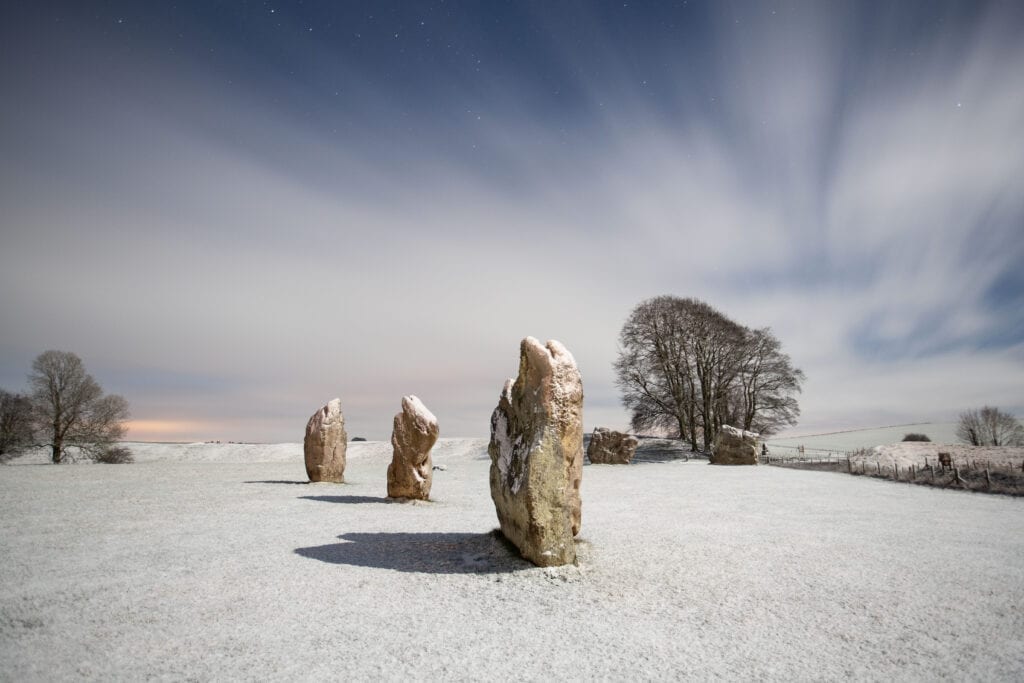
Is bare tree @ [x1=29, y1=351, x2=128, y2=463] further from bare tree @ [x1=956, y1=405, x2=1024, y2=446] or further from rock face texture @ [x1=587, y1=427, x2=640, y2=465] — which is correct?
bare tree @ [x1=956, y1=405, x2=1024, y2=446]

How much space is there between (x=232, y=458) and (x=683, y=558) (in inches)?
1137

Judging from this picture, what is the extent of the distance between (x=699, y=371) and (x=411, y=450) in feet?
65.2

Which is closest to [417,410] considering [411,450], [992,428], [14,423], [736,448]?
[411,450]

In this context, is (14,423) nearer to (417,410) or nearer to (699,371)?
(417,410)

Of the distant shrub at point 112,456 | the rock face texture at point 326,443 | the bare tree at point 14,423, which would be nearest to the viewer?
the rock face texture at point 326,443

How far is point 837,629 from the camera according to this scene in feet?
13.9

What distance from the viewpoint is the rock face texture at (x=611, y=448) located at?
22969 millimetres

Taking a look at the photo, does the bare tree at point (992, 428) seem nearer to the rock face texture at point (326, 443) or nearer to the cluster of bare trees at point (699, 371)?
the cluster of bare trees at point (699, 371)

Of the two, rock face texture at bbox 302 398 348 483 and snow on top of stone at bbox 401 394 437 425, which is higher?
snow on top of stone at bbox 401 394 437 425

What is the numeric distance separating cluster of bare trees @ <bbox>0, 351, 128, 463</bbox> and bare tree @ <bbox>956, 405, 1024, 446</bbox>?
132 feet

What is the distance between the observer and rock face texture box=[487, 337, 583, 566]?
5.67 metres

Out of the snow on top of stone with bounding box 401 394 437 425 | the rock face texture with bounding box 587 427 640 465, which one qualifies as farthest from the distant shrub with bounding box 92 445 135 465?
the rock face texture with bounding box 587 427 640 465

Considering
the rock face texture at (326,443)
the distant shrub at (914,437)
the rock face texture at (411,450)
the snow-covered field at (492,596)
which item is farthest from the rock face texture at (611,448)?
the distant shrub at (914,437)

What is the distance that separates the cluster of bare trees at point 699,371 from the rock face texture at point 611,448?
5045 mm
